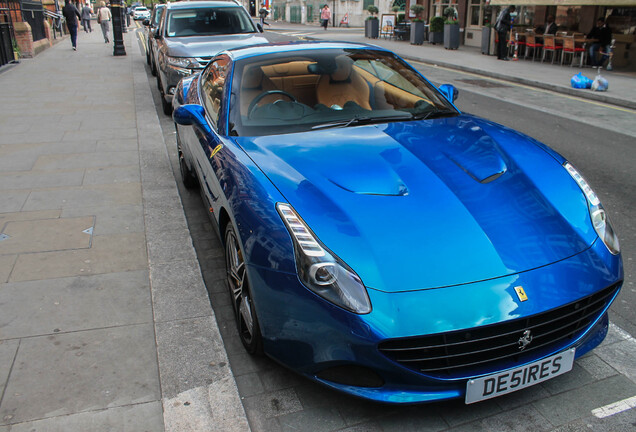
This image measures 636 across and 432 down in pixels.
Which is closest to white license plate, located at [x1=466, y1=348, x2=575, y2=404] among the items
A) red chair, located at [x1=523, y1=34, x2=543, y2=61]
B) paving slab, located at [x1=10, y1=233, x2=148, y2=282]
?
paving slab, located at [x1=10, y1=233, x2=148, y2=282]

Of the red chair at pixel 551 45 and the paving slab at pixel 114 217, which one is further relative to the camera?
the red chair at pixel 551 45

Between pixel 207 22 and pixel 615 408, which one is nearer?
pixel 615 408

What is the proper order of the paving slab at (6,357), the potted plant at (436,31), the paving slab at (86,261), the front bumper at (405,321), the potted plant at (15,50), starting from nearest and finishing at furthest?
the front bumper at (405,321) < the paving slab at (6,357) < the paving slab at (86,261) < the potted plant at (15,50) < the potted plant at (436,31)

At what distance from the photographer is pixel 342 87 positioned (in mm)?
4355

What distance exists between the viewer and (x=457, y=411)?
8.95 ft

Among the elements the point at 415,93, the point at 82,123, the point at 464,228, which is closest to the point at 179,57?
the point at 82,123

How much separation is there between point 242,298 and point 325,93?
1816 mm

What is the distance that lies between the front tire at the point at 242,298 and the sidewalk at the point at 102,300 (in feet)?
0.56

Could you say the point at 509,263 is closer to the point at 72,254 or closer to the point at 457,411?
the point at 457,411

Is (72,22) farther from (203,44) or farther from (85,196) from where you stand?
(85,196)

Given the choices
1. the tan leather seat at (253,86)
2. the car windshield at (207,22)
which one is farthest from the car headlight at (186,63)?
the tan leather seat at (253,86)

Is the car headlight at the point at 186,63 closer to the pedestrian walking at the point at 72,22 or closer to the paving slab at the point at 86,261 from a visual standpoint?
the paving slab at the point at 86,261

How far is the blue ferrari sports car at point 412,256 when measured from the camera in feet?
7.95

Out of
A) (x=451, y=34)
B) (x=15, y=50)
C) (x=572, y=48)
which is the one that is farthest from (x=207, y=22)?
(x=451, y=34)
